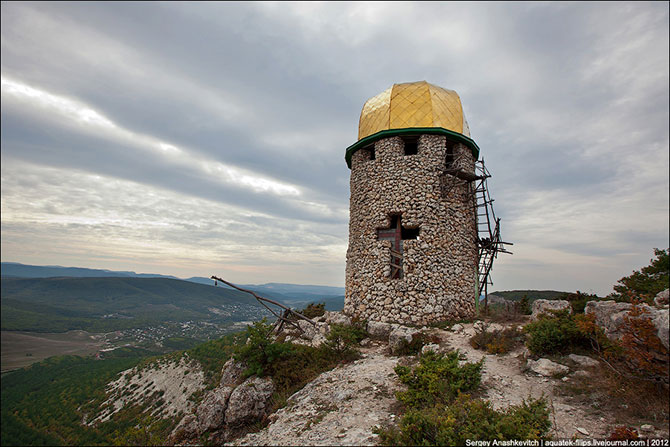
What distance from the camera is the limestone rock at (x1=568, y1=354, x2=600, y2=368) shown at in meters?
6.07

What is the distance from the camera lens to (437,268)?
1170 cm

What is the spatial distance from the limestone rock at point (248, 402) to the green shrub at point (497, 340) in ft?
20.6

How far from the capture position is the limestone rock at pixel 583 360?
6.07 metres

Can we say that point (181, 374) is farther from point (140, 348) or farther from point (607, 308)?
point (140, 348)

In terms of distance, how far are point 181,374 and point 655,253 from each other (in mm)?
22300

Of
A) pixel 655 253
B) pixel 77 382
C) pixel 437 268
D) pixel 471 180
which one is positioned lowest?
pixel 77 382

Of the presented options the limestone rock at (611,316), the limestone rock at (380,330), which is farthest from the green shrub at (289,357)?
the limestone rock at (611,316)

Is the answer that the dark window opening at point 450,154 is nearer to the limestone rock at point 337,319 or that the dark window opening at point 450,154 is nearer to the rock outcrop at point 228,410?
the limestone rock at point 337,319

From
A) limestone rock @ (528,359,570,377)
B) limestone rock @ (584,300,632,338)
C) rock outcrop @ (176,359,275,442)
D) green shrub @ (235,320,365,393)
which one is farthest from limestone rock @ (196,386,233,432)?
limestone rock @ (584,300,632,338)

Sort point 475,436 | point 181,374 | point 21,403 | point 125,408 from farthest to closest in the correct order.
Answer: point 181,374 < point 125,408 < point 21,403 < point 475,436

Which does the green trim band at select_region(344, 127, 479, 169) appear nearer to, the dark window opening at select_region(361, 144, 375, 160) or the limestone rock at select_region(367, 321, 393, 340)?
the dark window opening at select_region(361, 144, 375, 160)

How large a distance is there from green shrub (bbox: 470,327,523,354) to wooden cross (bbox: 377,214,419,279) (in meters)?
3.88

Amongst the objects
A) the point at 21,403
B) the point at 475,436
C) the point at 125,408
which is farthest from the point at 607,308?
the point at 125,408

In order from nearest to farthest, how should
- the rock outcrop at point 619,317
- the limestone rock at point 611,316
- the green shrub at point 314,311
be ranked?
the rock outcrop at point 619,317 → the limestone rock at point 611,316 → the green shrub at point 314,311
